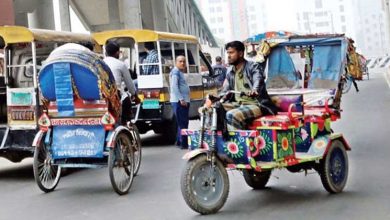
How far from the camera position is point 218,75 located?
17.1 meters

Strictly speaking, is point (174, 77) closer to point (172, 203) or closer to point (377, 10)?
point (172, 203)

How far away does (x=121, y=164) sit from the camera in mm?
→ 8641

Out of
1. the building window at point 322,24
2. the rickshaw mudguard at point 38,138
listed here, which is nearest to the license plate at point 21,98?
the rickshaw mudguard at point 38,138

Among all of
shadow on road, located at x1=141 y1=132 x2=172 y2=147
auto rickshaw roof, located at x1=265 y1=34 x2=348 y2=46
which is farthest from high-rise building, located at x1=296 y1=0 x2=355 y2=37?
auto rickshaw roof, located at x1=265 y1=34 x2=348 y2=46

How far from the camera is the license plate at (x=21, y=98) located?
32.4 ft

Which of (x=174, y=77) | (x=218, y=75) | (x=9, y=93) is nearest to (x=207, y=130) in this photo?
(x=9, y=93)

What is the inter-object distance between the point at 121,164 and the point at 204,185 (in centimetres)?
216

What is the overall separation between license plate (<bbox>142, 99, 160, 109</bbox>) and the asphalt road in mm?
2078

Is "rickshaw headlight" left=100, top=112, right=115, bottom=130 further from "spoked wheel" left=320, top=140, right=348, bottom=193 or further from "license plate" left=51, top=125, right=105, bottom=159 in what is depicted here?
"spoked wheel" left=320, top=140, right=348, bottom=193

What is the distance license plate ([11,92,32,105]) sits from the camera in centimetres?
988

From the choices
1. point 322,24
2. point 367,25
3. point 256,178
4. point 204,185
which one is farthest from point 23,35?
point 322,24

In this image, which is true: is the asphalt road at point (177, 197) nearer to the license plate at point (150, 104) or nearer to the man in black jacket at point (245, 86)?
the man in black jacket at point (245, 86)

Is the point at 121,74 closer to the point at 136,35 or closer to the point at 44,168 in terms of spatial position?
the point at 44,168

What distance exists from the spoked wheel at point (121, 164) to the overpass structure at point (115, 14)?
30.6m
